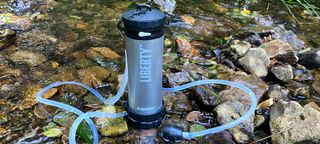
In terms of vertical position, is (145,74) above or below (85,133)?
above

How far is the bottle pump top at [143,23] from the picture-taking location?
1.72 meters

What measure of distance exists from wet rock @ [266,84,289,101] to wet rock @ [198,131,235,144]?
55 centimetres

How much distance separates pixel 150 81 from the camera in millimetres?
1919

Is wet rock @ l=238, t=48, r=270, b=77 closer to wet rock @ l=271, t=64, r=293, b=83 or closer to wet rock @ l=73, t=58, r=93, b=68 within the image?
wet rock @ l=271, t=64, r=293, b=83

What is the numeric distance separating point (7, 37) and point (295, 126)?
7.79 feet

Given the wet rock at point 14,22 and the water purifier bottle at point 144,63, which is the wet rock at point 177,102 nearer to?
the water purifier bottle at point 144,63

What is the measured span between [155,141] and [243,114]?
583 mm

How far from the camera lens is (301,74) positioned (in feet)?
9.12

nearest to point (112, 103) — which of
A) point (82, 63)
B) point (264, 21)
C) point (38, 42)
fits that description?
point (82, 63)

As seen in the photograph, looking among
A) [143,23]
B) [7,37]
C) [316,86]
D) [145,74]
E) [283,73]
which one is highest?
[143,23]

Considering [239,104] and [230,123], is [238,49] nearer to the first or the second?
[239,104]

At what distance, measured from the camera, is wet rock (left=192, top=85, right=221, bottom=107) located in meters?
2.24

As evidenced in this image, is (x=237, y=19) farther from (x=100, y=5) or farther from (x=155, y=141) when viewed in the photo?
(x=155, y=141)

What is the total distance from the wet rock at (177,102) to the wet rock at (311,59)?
1.22m
